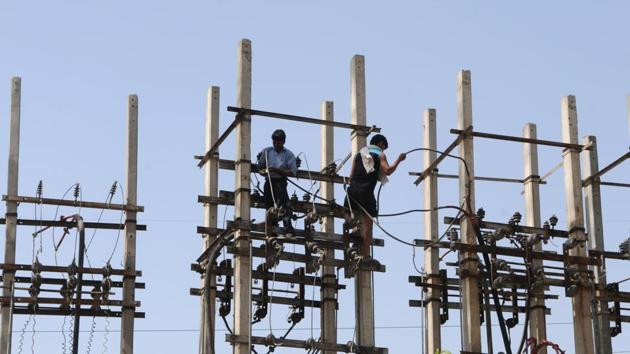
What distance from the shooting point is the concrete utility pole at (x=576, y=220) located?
27.3 m

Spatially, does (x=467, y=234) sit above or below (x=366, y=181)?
below

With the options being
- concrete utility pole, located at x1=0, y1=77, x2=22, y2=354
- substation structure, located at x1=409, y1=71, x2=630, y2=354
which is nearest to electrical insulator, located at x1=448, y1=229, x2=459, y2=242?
substation structure, located at x1=409, y1=71, x2=630, y2=354

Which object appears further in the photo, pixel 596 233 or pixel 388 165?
pixel 596 233

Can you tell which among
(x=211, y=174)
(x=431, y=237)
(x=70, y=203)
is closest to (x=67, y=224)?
(x=70, y=203)

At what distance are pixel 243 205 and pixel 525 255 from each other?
5.32 metres

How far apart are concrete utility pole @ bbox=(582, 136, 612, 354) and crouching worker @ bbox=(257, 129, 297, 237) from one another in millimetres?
6244

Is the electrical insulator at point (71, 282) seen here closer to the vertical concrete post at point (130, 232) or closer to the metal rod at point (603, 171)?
the vertical concrete post at point (130, 232)

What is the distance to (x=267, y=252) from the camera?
2573 cm

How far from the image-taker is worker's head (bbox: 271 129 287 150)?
1031 inches

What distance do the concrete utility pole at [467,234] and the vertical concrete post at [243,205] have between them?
384 cm

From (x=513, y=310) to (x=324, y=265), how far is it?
17.8 ft

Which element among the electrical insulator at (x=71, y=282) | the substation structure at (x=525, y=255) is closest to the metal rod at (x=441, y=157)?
the substation structure at (x=525, y=255)

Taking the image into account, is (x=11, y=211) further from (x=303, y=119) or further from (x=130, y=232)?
(x=303, y=119)

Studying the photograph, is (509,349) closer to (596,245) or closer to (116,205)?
(596,245)
